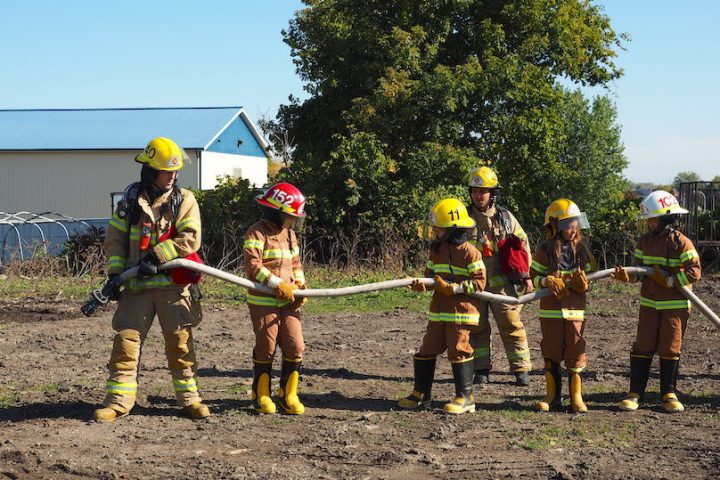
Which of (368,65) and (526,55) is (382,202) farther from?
(526,55)

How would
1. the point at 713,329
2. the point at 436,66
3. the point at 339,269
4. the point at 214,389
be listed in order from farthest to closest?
the point at 436,66
the point at 339,269
the point at 713,329
the point at 214,389

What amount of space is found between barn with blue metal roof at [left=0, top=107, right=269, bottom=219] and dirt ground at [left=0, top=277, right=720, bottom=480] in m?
29.7

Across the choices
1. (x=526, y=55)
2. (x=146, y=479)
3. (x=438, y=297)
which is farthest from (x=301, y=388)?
(x=526, y=55)

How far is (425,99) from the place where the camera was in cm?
2209

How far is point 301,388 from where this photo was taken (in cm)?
842

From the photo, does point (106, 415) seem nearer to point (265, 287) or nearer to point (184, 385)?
point (184, 385)

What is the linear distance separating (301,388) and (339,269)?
10870 millimetres

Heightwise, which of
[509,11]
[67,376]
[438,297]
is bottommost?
[67,376]

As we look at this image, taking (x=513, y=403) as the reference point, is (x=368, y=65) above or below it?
above

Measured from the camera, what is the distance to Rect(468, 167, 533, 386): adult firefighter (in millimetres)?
8461

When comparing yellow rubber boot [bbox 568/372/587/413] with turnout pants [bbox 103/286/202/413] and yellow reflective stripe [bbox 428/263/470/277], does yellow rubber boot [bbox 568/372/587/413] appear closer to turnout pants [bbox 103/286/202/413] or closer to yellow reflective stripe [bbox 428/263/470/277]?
yellow reflective stripe [bbox 428/263/470/277]

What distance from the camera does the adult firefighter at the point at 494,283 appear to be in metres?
8.46

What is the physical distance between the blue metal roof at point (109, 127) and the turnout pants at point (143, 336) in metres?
32.5

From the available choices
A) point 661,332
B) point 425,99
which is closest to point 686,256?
point 661,332
